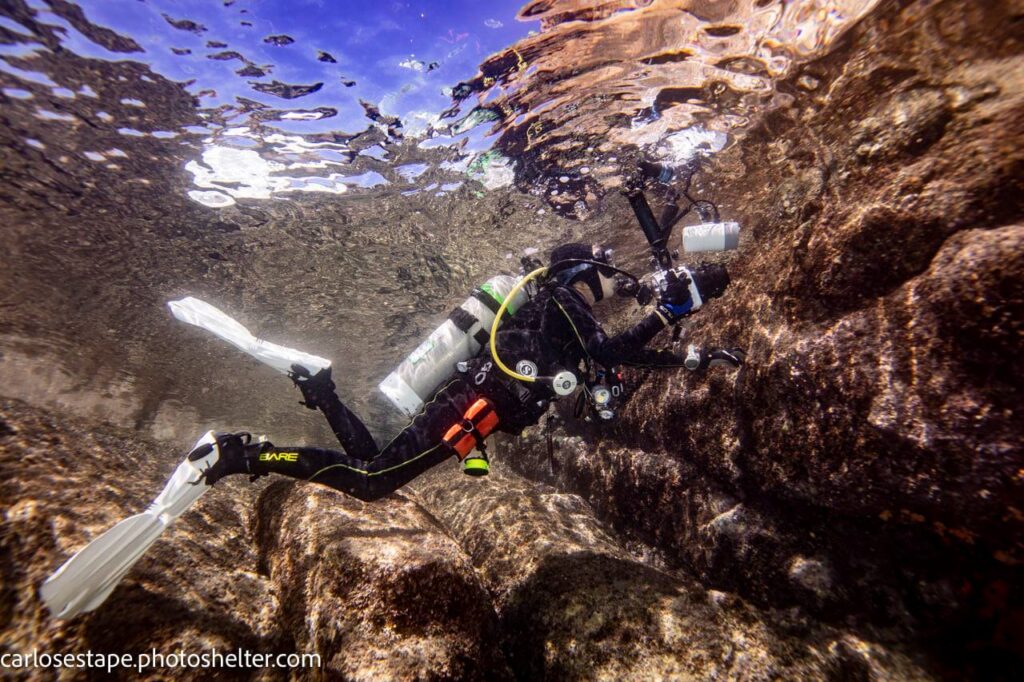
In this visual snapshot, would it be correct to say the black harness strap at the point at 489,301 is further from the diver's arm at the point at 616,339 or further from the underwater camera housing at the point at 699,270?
the underwater camera housing at the point at 699,270

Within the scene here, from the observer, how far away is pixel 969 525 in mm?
2842

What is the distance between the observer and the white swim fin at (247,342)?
4.99 m

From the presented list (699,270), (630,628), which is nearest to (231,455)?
(630,628)

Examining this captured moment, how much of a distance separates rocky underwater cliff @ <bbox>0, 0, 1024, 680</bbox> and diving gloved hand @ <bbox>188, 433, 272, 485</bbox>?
0.76 meters

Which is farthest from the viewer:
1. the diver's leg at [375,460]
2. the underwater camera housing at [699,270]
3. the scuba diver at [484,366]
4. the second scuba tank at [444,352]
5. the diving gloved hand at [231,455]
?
the second scuba tank at [444,352]

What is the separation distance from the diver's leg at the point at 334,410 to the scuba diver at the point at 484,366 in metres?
0.01

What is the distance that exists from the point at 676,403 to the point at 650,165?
557 cm

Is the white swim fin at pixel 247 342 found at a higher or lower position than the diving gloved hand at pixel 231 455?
higher

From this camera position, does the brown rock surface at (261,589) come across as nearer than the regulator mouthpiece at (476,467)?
Yes

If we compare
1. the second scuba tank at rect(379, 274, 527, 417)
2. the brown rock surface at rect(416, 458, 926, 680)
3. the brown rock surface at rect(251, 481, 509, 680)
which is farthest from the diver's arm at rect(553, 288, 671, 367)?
the brown rock surface at rect(251, 481, 509, 680)

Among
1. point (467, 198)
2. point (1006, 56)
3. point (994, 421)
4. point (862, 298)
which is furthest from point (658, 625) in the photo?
point (467, 198)

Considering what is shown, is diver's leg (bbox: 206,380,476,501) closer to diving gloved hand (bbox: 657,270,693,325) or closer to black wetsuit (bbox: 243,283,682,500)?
black wetsuit (bbox: 243,283,682,500)

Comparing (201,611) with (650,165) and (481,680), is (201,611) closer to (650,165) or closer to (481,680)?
(481,680)

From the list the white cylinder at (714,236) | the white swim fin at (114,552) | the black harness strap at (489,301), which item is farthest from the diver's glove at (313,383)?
the white cylinder at (714,236)
